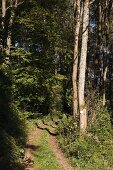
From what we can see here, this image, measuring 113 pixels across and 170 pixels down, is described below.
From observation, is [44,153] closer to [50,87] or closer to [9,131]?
[9,131]

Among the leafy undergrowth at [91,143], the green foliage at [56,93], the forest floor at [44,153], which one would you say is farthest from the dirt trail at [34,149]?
the green foliage at [56,93]

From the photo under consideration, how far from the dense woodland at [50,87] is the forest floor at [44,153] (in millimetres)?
406

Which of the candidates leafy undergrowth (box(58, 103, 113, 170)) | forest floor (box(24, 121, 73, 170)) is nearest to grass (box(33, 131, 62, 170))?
forest floor (box(24, 121, 73, 170))

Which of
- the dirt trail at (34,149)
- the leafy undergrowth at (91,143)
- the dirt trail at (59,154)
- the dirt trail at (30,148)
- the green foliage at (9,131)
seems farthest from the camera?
the leafy undergrowth at (91,143)

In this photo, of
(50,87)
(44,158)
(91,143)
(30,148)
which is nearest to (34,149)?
(30,148)

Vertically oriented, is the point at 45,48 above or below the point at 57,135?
above

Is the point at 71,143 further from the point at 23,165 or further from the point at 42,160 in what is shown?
the point at 23,165

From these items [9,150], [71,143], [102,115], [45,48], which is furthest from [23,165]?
[45,48]

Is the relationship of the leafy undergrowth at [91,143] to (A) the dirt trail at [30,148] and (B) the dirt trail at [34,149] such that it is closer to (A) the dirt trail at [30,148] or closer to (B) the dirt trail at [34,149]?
(B) the dirt trail at [34,149]

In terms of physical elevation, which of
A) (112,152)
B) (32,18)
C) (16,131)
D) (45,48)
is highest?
(32,18)

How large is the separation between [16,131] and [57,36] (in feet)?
45.2

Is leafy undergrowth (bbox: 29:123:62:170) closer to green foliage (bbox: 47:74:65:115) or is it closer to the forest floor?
the forest floor

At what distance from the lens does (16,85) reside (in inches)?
980

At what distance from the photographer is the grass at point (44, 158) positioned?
57.6ft
